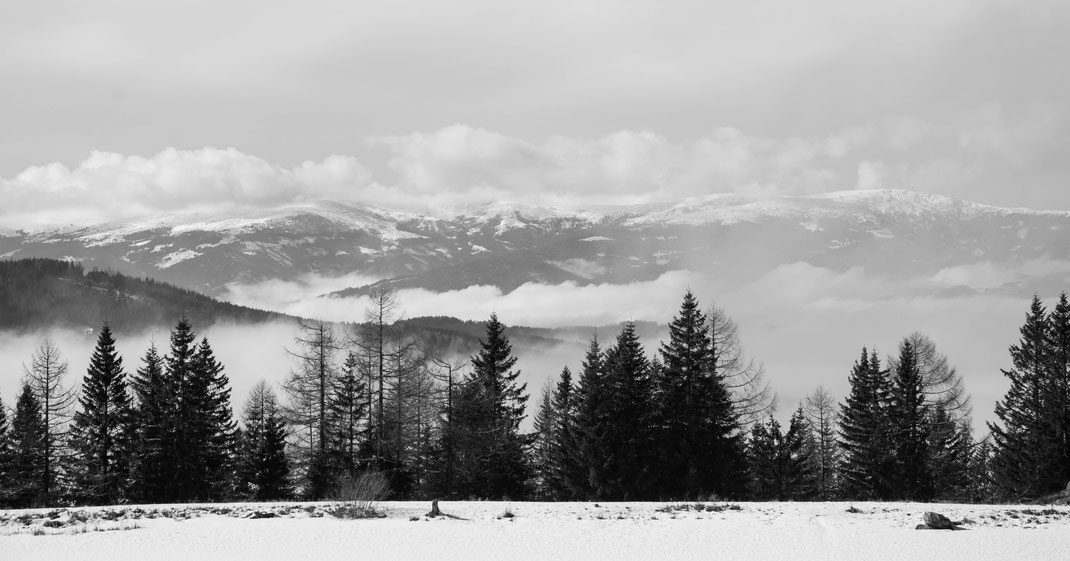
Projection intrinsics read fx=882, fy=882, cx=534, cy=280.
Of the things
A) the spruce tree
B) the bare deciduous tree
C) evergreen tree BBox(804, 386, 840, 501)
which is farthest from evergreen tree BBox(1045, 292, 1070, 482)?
the spruce tree

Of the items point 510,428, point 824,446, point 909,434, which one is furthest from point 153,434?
point 824,446

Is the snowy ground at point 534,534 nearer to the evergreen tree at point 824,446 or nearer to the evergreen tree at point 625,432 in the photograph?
the evergreen tree at point 625,432

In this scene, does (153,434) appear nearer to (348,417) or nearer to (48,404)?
(48,404)

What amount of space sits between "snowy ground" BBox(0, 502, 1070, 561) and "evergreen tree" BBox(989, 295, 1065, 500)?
17889 mm

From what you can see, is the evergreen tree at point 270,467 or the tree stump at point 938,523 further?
the evergreen tree at point 270,467

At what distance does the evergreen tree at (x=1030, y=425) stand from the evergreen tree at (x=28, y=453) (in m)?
49.7

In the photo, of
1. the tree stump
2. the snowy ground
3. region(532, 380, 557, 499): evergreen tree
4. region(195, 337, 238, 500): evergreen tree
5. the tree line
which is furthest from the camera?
region(532, 380, 557, 499): evergreen tree

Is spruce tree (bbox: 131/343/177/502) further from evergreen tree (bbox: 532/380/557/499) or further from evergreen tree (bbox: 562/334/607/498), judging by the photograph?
evergreen tree (bbox: 562/334/607/498)

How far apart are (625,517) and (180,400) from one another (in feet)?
102

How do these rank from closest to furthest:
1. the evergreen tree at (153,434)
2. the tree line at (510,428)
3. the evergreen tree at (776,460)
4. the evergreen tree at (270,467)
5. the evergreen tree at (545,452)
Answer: the tree line at (510,428)
the evergreen tree at (153,434)
the evergreen tree at (270,467)
the evergreen tree at (545,452)
the evergreen tree at (776,460)

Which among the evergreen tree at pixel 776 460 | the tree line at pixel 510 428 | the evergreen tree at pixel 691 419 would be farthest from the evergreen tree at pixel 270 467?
the evergreen tree at pixel 776 460

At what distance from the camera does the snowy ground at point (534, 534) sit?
1966cm

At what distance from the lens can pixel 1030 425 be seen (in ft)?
143

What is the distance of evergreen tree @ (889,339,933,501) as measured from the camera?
4625 centimetres
